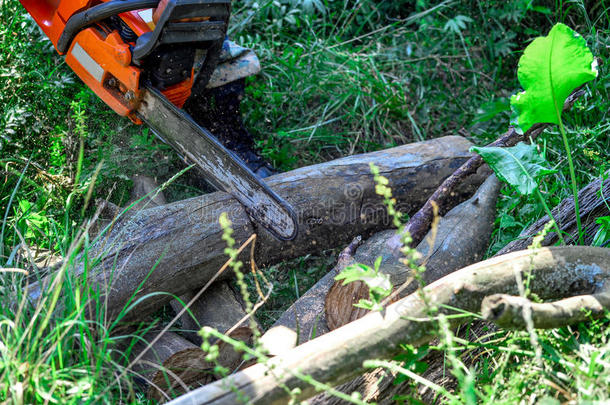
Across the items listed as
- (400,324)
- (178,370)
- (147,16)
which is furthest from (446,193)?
(147,16)

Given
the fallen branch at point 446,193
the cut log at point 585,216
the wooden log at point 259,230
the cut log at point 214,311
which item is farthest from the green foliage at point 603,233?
the cut log at point 214,311

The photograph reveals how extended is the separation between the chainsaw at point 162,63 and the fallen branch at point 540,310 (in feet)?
4.39

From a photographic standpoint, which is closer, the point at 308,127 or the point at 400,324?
the point at 400,324

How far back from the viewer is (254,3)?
173 inches

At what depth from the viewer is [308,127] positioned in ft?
12.8

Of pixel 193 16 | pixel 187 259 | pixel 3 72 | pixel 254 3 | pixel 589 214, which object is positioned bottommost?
pixel 589 214

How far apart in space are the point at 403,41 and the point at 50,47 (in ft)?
8.56

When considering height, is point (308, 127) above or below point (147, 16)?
below

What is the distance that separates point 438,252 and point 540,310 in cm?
98

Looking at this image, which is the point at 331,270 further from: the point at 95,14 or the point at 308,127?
the point at 95,14

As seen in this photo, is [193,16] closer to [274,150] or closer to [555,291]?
[274,150]

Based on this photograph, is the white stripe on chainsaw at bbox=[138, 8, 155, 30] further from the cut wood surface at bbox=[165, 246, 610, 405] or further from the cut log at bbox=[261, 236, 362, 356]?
the cut wood surface at bbox=[165, 246, 610, 405]

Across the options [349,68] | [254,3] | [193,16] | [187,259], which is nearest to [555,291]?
[187,259]

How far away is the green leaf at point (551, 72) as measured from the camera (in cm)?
212
